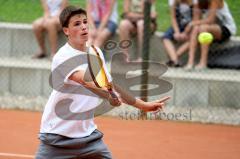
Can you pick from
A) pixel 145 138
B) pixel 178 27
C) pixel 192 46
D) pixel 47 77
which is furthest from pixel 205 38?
pixel 47 77

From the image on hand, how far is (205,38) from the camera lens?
31.6 ft

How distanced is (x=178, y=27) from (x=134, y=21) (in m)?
0.65

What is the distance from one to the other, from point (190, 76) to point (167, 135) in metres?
1.61

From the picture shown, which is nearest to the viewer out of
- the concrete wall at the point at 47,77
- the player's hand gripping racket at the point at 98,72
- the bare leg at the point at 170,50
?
the player's hand gripping racket at the point at 98,72

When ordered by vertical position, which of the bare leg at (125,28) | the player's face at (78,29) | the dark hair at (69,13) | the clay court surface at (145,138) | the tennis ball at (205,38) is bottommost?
the clay court surface at (145,138)

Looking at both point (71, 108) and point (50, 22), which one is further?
point (50, 22)

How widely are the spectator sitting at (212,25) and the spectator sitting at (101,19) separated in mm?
1248

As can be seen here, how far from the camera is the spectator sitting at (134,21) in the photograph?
32.7ft

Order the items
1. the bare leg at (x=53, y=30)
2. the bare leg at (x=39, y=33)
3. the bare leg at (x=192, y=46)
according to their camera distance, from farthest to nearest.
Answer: the bare leg at (x=39, y=33), the bare leg at (x=53, y=30), the bare leg at (x=192, y=46)

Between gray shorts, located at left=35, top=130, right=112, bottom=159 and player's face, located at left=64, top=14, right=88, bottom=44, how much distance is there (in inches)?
27.0

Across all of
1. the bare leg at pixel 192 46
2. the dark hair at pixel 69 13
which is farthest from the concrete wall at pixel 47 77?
the dark hair at pixel 69 13

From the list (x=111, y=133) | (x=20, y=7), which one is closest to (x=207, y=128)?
(x=111, y=133)

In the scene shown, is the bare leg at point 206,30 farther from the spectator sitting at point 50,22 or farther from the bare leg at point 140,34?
the spectator sitting at point 50,22

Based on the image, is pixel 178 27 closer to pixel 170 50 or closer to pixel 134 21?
pixel 170 50
